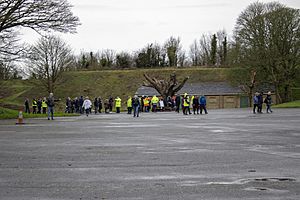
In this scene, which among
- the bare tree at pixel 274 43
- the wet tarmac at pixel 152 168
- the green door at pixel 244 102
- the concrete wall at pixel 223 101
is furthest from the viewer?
the concrete wall at pixel 223 101

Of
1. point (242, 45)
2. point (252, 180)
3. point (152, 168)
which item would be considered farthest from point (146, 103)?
point (252, 180)

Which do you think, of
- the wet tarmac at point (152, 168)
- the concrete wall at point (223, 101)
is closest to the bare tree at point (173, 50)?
the concrete wall at point (223, 101)

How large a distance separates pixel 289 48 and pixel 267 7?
22.8 feet

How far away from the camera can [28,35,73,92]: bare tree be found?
6688 cm

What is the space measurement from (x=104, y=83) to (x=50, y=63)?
13096 millimetres

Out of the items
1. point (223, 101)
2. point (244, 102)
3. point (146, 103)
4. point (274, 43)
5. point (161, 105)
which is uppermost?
point (274, 43)

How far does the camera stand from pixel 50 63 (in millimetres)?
67812

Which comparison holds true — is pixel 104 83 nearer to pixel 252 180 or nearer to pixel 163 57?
pixel 163 57

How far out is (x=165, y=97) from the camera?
2036 inches

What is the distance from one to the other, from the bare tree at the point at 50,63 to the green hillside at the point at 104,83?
286cm

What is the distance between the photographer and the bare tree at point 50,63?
6688 cm

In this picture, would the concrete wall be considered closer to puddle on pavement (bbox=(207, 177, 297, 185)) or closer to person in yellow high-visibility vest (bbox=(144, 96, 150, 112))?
person in yellow high-visibility vest (bbox=(144, 96, 150, 112))

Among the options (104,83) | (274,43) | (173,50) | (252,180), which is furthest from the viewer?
(173,50)

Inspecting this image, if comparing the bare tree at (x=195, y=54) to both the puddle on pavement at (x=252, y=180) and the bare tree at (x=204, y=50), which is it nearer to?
the bare tree at (x=204, y=50)
